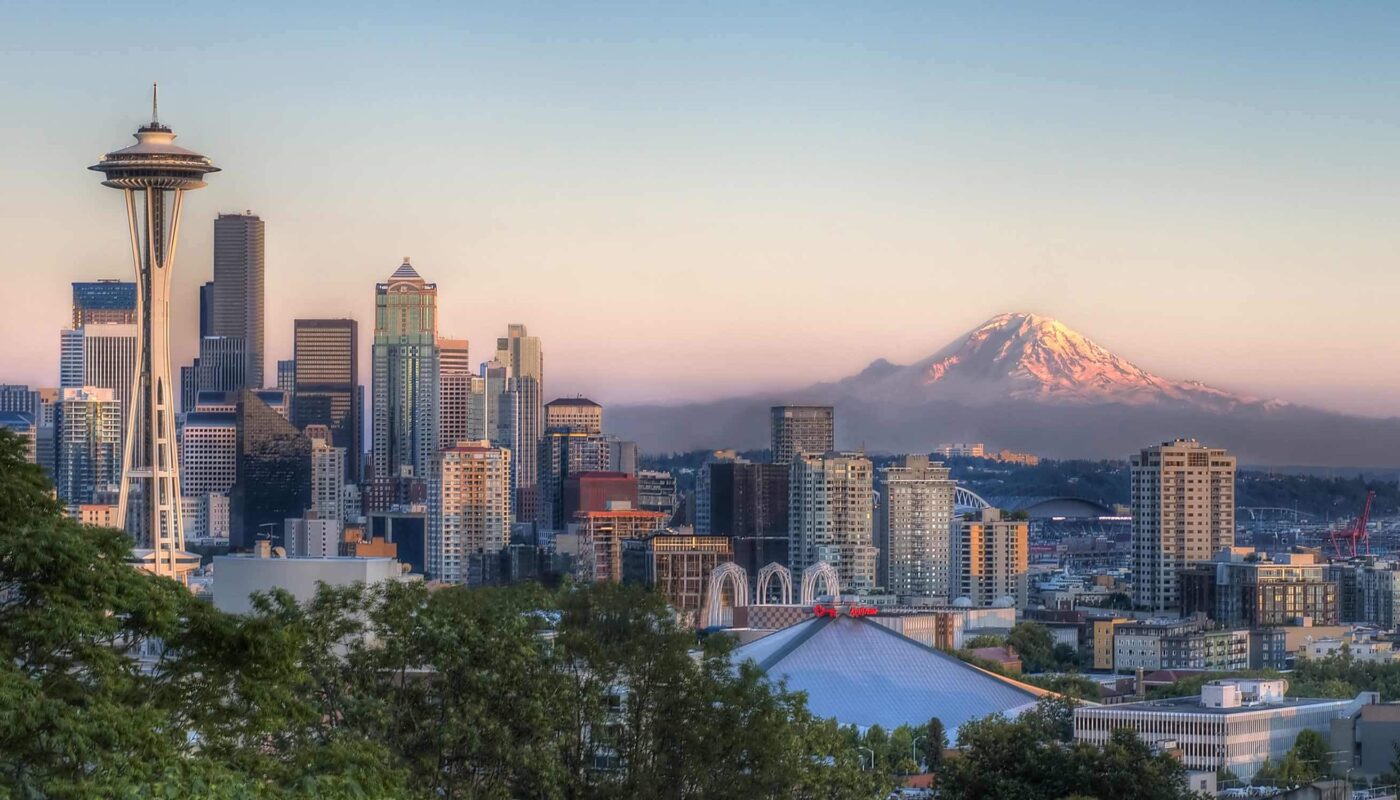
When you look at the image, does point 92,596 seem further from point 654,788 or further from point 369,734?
point 654,788

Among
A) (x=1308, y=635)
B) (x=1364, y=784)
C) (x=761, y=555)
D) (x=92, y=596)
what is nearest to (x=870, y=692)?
(x=1364, y=784)

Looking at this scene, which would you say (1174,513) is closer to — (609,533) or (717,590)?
(609,533)

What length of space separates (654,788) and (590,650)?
5.49 feet

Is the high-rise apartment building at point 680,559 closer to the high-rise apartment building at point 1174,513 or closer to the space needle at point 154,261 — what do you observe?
the high-rise apartment building at point 1174,513

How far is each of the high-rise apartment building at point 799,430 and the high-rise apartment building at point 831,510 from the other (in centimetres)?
2075

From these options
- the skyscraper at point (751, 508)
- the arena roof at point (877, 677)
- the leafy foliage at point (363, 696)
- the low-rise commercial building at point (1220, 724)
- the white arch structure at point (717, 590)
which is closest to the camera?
the leafy foliage at point (363, 696)

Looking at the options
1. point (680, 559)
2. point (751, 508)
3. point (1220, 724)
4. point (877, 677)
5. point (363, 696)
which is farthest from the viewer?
point (751, 508)

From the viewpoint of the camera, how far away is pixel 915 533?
175375 millimetres

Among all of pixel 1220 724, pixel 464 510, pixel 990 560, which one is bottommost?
pixel 1220 724

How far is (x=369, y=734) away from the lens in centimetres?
2538

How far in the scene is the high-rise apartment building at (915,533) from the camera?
17275cm

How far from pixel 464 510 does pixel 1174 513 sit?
52545 millimetres

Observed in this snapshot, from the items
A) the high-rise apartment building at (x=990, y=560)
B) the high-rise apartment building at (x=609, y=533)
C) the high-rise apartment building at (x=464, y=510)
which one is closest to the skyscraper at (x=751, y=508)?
the high-rise apartment building at (x=609, y=533)

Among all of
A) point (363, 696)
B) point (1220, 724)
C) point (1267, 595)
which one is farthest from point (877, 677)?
point (363, 696)
